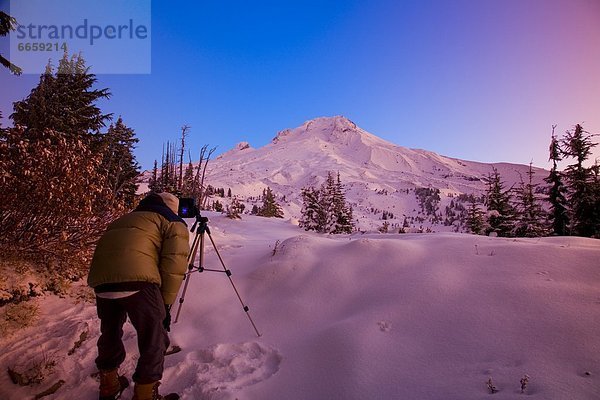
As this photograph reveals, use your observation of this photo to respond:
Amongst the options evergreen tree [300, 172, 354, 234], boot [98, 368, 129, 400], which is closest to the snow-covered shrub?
boot [98, 368, 129, 400]

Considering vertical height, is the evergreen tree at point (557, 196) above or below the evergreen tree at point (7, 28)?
below

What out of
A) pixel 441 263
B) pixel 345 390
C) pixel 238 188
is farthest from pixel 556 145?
pixel 238 188

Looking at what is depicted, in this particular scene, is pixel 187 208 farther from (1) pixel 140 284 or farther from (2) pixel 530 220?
(2) pixel 530 220

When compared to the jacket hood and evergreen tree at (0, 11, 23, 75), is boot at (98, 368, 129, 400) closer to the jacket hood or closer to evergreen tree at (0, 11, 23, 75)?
the jacket hood

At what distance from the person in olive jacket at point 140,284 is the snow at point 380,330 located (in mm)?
641

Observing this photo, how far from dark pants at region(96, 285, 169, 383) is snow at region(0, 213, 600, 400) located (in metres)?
0.64

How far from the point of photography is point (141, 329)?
3068 millimetres

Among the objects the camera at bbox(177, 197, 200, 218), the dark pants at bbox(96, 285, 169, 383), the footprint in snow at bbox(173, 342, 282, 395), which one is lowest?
the footprint in snow at bbox(173, 342, 282, 395)

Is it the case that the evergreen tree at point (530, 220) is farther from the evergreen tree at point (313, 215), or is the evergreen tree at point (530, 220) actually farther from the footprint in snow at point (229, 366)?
the footprint in snow at point (229, 366)

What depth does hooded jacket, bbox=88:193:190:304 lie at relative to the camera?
3.04m

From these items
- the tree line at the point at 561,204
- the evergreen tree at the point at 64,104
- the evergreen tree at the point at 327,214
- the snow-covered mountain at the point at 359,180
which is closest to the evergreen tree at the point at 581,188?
the tree line at the point at 561,204

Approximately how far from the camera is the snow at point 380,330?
9.75 ft

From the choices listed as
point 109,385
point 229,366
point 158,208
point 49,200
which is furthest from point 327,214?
point 109,385

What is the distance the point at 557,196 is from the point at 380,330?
23.4 metres
